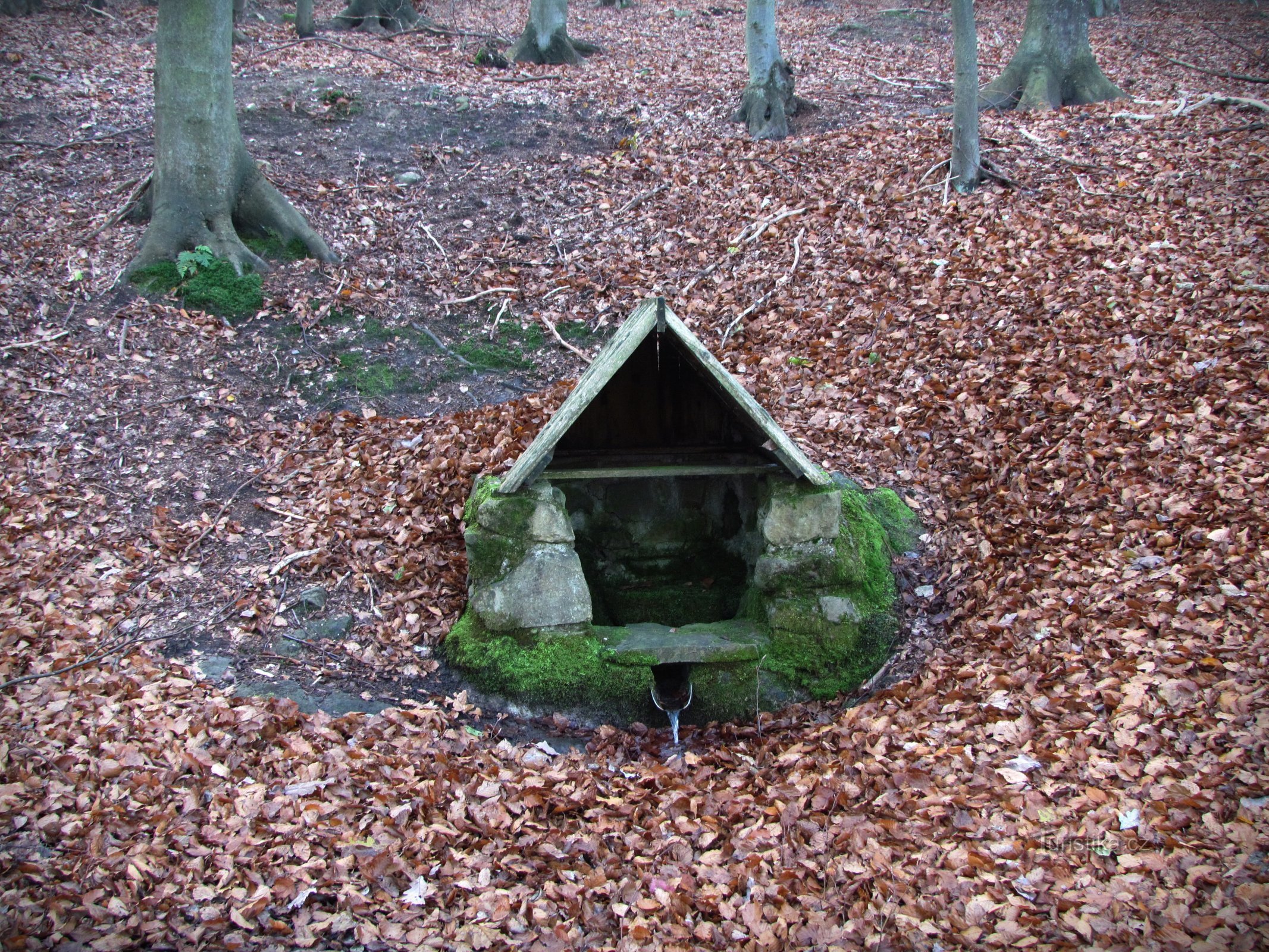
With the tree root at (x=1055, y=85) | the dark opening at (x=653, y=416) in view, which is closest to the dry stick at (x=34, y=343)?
the dark opening at (x=653, y=416)

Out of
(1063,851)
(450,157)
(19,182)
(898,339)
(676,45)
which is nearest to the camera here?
(1063,851)

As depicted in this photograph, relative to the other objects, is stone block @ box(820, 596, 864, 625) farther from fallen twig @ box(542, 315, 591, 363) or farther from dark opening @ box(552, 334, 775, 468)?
fallen twig @ box(542, 315, 591, 363)

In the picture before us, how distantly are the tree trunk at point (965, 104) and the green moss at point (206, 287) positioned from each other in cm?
718

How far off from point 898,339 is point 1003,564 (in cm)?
276

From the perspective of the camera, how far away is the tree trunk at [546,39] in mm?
14164

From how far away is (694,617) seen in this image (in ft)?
22.2

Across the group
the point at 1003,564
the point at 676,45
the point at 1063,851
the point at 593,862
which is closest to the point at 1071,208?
the point at 1003,564

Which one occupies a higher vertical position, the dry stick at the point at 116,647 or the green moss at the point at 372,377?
the green moss at the point at 372,377

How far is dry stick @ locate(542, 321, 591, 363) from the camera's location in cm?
827

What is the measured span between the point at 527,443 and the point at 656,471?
1.60 metres

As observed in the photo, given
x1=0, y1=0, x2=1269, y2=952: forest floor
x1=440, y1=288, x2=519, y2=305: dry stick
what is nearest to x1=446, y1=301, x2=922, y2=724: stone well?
x1=0, y1=0, x2=1269, y2=952: forest floor

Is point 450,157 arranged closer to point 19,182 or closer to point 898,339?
point 19,182

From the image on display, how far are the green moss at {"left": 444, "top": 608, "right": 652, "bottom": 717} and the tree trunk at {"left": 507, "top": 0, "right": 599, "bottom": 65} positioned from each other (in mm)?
11655

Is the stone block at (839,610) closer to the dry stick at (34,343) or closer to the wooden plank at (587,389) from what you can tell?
the wooden plank at (587,389)
